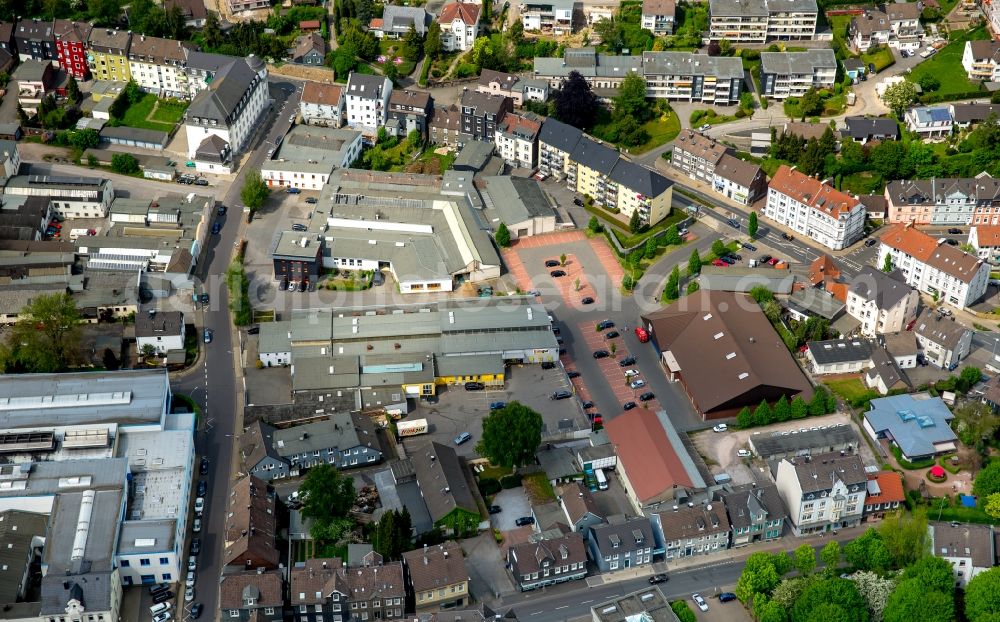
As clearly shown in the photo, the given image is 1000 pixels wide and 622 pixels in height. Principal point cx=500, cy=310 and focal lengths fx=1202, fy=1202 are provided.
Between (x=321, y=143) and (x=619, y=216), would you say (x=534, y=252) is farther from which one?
(x=321, y=143)

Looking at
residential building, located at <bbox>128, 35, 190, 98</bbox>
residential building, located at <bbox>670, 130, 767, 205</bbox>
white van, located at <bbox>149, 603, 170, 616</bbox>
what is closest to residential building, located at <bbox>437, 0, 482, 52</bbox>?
residential building, located at <bbox>128, 35, 190, 98</bbox>

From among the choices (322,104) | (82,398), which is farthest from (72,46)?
(82,398)

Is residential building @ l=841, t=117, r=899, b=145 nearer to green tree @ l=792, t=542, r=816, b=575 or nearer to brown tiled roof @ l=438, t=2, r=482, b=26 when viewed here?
brown tiled roof @ l=438, t=2, r=482, b=26

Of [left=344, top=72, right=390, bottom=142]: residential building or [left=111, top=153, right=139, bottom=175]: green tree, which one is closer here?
[left=111, top=153, right=139, bottom=175]: green tree

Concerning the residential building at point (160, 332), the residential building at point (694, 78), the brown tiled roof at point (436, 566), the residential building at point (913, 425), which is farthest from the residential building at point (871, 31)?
the brown tiled roof at point (436, 566)

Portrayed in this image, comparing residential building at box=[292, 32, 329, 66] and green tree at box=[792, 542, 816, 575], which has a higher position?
residential building at box=[292, 32, 329, 66]

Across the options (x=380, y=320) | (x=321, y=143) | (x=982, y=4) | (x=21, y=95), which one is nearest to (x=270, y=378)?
(x=380, y=320)
